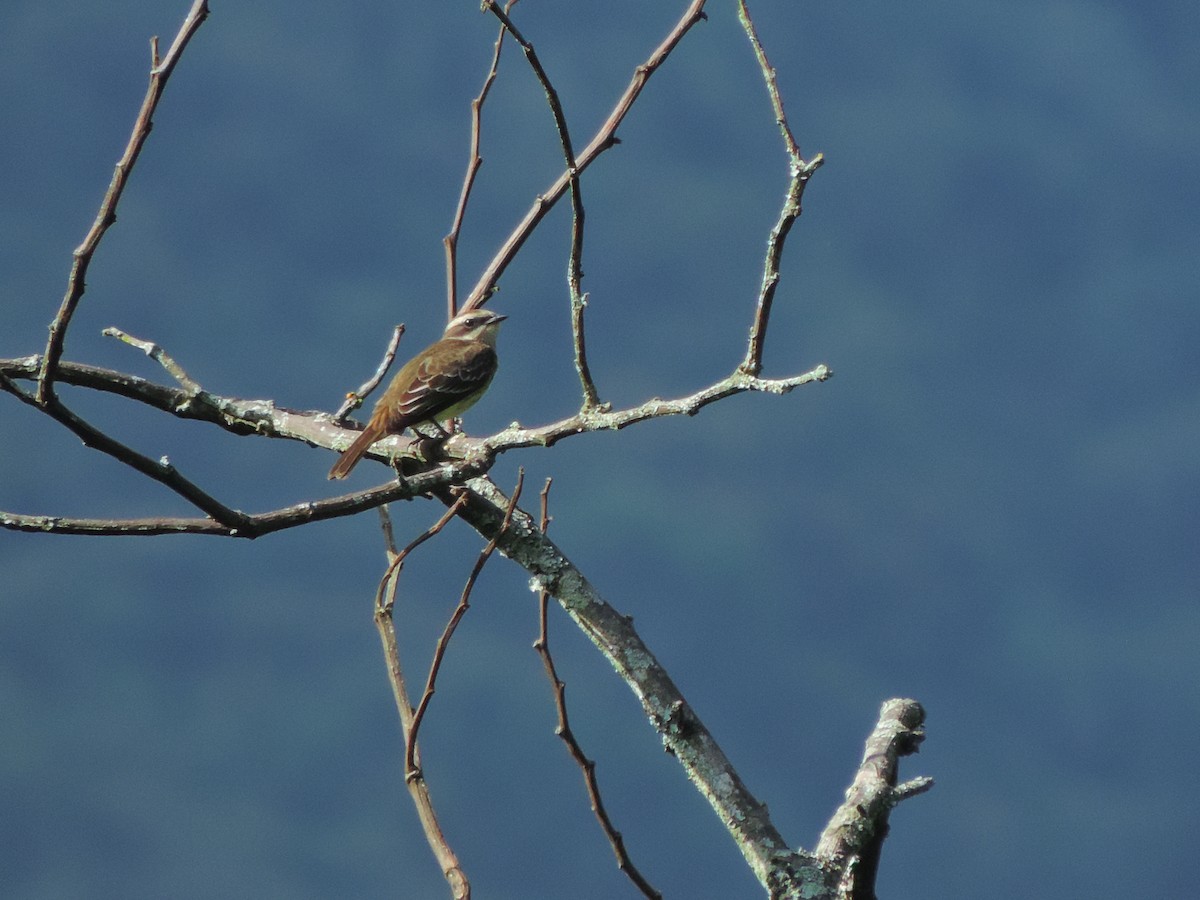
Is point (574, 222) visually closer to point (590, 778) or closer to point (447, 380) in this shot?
point (590, 778)

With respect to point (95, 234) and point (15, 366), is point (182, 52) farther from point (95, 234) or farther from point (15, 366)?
point (15, 366)

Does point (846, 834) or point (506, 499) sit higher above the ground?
point (506, 499)

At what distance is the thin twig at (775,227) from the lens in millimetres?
2674

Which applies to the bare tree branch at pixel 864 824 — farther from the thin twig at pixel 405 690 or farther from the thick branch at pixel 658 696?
the thin twig at pixel 405 690

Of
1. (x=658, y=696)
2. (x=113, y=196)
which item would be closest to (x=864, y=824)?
(x=658, y=696)

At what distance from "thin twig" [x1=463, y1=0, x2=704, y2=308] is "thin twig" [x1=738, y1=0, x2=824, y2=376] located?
1.76 feet

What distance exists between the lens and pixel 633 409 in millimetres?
2812

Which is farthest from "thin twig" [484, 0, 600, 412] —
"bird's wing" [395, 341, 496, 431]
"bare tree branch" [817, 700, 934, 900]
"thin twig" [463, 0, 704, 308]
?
"bird's wing" [395, 341, 496, 431]

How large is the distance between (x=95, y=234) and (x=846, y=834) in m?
2.11

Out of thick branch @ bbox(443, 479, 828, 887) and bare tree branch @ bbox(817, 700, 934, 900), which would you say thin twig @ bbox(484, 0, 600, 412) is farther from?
bare tree branch @ bbox(817, 700, 934, 900)

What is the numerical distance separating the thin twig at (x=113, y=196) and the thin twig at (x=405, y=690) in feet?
2.59

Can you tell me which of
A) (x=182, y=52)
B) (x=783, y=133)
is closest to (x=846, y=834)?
(x=783, y=133)

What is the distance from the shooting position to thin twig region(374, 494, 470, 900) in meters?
2.36

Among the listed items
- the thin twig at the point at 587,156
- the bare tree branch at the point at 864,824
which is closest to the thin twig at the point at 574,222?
the thin twig at the point at 587,156
